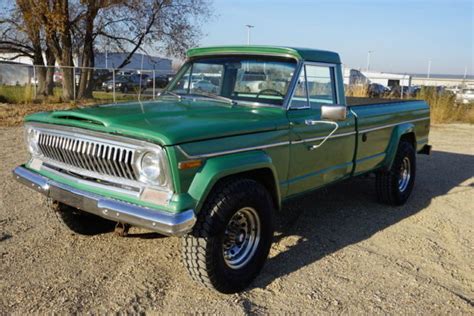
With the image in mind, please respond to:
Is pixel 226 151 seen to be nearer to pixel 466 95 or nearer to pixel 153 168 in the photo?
pixel 153 168

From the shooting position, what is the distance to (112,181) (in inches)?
131

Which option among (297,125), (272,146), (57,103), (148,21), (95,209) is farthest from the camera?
(148,21)

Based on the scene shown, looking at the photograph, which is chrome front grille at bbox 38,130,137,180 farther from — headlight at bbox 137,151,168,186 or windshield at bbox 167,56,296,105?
windshield at bbox 167,56,296,105

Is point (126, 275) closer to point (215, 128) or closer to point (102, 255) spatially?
point (102, 255)

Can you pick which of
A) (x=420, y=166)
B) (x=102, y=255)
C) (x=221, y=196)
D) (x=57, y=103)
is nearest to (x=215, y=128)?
(x=221, y=196)

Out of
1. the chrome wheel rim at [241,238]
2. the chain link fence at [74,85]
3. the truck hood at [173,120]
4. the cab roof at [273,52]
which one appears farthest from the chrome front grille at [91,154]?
the chain link fence at [74,85]

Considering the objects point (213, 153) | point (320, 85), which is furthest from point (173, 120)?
point (320, 85)

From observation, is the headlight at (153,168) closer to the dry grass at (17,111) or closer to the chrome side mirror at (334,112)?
the chrome side mirror at (334,112)

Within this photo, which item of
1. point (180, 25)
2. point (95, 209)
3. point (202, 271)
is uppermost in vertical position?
point (180, 25)

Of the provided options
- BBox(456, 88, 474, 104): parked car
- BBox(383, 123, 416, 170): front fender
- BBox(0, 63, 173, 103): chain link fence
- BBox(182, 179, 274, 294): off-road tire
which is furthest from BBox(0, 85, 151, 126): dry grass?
BBox(456, 88, 474, 104): parked car

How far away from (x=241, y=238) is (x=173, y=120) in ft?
3.62

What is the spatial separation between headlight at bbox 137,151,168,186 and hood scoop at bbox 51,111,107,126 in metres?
0.42

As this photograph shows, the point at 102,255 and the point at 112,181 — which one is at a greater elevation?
the point at 112,181

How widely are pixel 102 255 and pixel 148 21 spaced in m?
19.7
